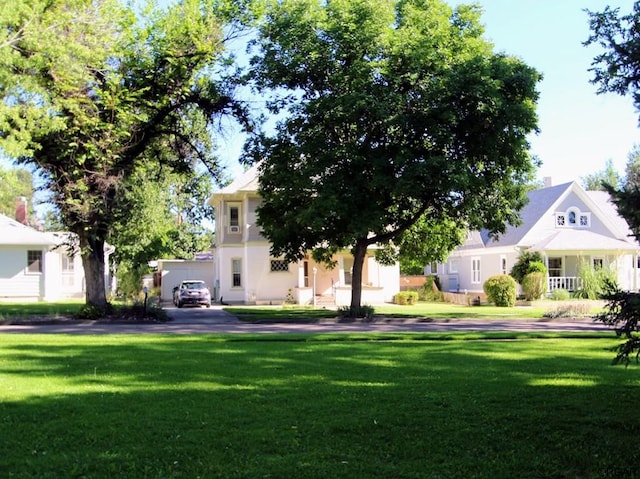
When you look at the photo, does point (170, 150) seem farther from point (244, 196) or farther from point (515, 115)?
point (515, 115)

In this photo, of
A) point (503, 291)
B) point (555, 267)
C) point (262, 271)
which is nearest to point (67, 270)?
point (262, 271)

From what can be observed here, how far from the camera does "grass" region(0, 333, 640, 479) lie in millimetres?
5902

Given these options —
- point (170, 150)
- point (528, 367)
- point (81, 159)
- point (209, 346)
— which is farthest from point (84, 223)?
point (528, 367)

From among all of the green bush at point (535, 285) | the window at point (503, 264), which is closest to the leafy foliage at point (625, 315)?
the green bush at point (535, 285)

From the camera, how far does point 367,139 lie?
25.6 meters

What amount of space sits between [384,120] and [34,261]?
26.6 m

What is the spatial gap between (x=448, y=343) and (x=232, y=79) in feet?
51.1

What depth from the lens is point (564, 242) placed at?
133 feet

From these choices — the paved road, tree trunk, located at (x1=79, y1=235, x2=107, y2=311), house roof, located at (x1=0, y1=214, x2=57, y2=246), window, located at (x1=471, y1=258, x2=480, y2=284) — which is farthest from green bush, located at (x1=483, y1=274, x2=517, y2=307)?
house roof, located at (x1=0, y1=214, x2=57, y2=246)

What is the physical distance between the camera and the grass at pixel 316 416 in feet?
19.4

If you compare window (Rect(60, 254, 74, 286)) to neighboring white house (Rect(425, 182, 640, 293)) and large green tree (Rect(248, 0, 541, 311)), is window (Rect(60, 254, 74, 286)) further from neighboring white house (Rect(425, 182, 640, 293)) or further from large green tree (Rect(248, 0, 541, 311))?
neighboring white house (Rect(425, 182, 640, 293))

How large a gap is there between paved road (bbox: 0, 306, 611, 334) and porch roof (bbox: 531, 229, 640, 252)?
14.1 m

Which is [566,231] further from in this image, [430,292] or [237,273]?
[237,273]

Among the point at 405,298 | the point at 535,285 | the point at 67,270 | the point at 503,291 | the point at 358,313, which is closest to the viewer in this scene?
the point at 358,313
